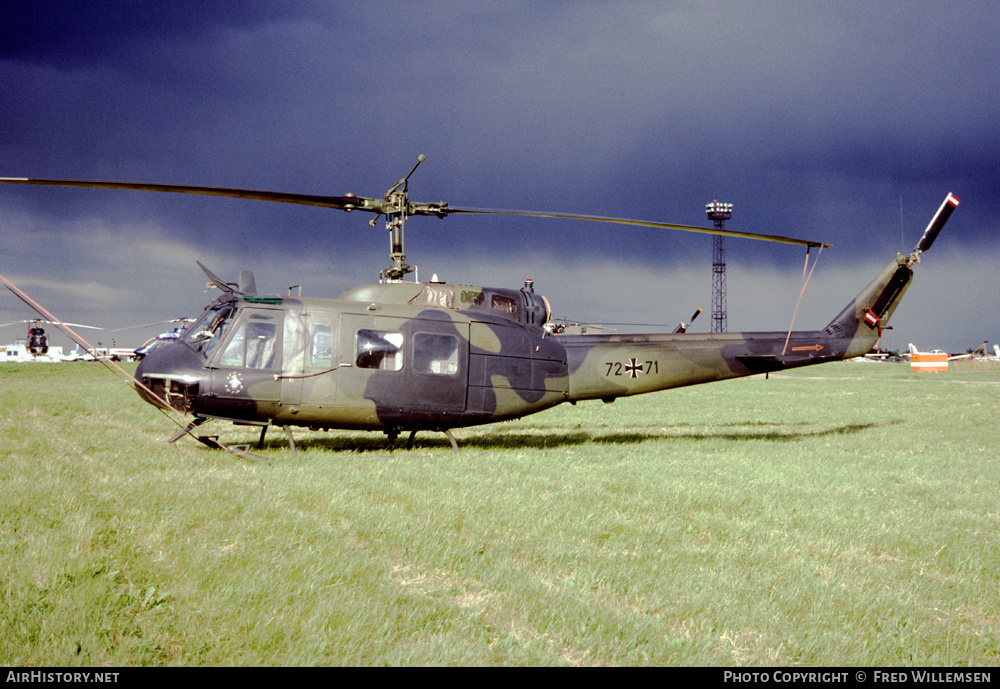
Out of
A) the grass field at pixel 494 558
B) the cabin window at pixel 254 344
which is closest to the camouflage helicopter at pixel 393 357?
the cabin window at pixel 254 344

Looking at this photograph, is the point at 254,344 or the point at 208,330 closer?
the point at 254,344

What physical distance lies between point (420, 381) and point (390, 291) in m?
1.92

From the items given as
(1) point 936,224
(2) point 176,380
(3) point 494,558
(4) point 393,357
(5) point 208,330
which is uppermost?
(1) point 936,224

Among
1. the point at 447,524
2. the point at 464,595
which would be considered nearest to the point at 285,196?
the point at 447,524

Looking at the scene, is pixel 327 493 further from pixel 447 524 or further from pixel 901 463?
pixel 901 463

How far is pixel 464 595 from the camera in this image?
5.00 meters

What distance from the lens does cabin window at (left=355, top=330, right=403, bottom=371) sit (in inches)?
436

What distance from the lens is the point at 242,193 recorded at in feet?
29.8

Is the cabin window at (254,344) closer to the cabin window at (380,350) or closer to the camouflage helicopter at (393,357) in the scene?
the camouflage helicopter at (393,357)

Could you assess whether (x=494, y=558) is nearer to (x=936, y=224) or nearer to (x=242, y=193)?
(x=242, y=193)

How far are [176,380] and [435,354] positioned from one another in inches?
165

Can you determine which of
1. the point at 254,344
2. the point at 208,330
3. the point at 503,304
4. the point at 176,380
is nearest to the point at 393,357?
the point at 254,344

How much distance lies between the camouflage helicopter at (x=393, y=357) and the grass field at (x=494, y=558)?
34.2 inches

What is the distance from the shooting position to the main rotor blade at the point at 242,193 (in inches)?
308
